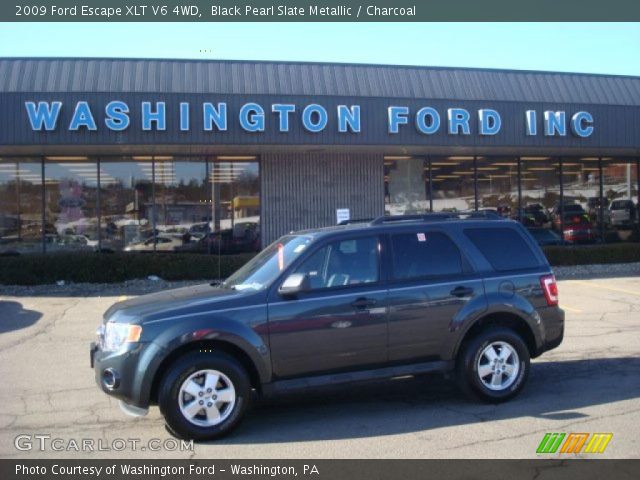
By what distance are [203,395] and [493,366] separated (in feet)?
9.35

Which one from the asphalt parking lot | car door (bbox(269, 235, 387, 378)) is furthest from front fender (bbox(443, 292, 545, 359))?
car door (bbox(269, 235, 387, 378))

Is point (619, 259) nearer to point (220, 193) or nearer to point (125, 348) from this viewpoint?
point (220, 193)

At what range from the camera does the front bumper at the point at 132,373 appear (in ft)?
19.3

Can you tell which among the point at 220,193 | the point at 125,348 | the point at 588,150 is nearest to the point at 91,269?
the point at 220,193

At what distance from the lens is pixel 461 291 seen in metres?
6.88

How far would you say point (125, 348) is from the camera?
235 inches

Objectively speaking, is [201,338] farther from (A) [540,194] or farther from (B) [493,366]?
(A) [540,194]

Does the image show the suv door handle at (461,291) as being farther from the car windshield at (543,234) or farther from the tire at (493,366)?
the car windshield at (543,234)

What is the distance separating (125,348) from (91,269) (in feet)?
38.0

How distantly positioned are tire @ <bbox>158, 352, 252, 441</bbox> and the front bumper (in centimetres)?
15

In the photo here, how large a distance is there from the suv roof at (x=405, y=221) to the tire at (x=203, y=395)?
1.63 m

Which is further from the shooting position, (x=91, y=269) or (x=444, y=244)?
(x=91, y=269)

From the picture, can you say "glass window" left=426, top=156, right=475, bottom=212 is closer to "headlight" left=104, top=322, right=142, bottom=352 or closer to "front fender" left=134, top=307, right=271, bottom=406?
"front fender" left=134, top=307, right=271, bottom=406

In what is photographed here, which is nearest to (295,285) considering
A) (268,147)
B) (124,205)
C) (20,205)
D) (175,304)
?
(175,304)
